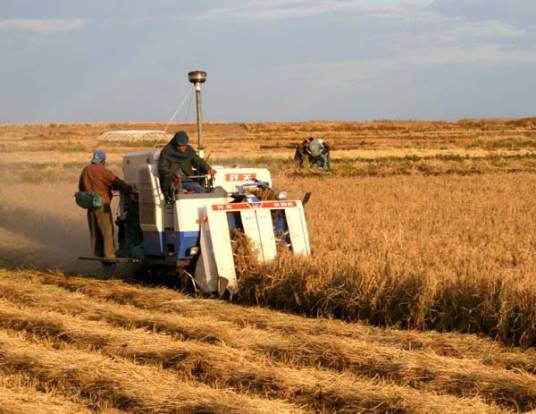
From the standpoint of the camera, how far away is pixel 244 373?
6.55 meters

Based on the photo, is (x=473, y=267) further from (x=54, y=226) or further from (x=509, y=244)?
(x=54, y=226)

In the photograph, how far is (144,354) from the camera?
23.6 feet

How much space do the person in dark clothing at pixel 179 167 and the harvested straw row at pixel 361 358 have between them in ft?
6.72

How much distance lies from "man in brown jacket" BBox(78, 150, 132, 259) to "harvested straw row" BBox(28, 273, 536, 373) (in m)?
0.81

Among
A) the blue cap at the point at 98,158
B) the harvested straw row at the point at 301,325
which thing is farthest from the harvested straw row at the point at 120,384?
the blue cap at the point at 98,158

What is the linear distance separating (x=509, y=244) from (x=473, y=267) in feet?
10.7

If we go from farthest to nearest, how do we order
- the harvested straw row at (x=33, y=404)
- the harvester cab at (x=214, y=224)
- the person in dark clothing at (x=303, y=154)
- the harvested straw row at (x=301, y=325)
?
the person in dark clothing at (x=303, y=154)
the harvester cab at (x=214, y=224)
the harvested straw row at (x=301, y=325)
the harvested straw row at (x=33, y=404)

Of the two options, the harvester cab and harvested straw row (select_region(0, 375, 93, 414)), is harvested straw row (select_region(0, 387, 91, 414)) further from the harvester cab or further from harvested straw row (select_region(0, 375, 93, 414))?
the harvester cab

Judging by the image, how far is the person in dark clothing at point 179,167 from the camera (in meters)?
10.6

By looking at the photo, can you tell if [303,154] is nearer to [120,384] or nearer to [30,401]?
[120,384]

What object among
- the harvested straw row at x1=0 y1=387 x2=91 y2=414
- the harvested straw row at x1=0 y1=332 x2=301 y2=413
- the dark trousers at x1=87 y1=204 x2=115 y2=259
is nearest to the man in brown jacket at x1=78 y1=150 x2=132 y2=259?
the dark trousers at x1=87 y1=204 x2=115 y2=259

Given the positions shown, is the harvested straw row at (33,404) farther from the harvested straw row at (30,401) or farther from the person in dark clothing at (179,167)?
the person in dark clothing at (179,167)

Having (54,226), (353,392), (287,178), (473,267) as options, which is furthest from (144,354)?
(287,178)

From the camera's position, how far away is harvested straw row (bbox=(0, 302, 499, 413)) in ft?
19.2
